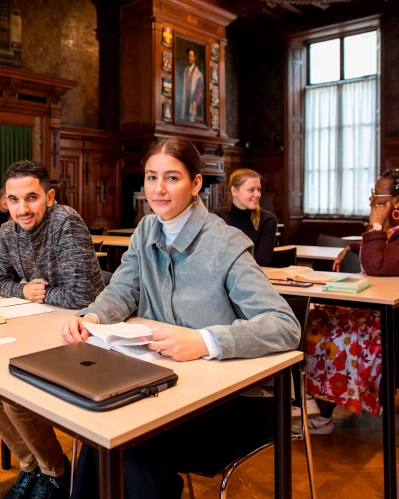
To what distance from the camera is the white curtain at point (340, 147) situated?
990 centimetres

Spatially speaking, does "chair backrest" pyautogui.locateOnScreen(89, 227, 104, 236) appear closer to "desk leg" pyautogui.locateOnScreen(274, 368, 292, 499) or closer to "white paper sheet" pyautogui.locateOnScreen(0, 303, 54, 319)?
"white paper sheet" pyautogui.locateOnScreen(0, 303, 54, 319)

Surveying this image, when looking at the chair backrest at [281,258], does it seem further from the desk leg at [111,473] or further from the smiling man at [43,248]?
the desk leg at [111,473]

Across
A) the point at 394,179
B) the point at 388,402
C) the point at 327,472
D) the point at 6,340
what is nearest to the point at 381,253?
the point at 394,179

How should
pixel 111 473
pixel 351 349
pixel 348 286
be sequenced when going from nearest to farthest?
pixel 111 473
pixel 348 286
pixel 351 349

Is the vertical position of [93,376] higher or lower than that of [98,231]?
lower

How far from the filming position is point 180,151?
5.83 feet

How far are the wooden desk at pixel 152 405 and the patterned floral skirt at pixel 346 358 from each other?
4.17ft

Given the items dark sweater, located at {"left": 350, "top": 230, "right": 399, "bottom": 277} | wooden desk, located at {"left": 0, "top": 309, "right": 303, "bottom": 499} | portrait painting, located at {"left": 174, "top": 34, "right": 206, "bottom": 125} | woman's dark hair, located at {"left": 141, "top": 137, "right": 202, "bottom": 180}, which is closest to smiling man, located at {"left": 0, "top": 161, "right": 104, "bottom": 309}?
wooden desk, located at {"left": 0, "top": 309, "right": 303, "bottom": 499}

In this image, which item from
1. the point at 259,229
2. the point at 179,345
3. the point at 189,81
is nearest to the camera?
the point at 179,345

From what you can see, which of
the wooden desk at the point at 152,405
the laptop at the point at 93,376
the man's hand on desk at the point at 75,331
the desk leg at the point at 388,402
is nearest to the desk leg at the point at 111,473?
the wooden desk at the point at 152,405

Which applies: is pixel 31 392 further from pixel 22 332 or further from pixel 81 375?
pixel 22 332

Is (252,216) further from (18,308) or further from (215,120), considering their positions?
(215,120)

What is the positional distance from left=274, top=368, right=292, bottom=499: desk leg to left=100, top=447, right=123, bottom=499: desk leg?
56 centimetres

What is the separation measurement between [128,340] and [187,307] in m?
0.29
